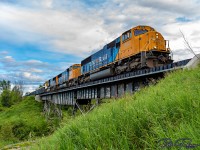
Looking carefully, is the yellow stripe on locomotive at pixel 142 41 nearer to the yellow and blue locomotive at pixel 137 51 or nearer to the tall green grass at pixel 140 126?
the yellow and blue locomotive at pixel 137 51

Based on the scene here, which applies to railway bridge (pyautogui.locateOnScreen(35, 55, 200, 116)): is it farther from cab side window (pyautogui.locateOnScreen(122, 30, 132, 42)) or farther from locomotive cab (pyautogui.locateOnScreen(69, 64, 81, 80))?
locomotive cab (pyautogui.locateOnScreen(69, 64, 81, 80))

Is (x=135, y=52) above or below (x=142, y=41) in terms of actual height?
below

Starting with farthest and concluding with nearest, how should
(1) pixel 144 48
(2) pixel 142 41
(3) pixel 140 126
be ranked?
(2) pixel 142 41, (1) pixel 144 48, (3) pixel 140 126

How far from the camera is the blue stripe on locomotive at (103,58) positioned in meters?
18.9

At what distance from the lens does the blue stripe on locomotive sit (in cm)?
1887

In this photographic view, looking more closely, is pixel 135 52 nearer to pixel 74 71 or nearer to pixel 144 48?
pixel 144 48

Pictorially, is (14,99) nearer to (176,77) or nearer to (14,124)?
(14,124)

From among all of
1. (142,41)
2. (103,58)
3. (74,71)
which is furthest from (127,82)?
(74,71)

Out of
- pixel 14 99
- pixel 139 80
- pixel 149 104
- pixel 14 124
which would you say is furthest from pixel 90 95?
pixel 14 99

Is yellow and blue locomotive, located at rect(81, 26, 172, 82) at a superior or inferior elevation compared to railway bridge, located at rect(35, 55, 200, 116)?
superior

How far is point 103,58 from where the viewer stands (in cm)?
2127

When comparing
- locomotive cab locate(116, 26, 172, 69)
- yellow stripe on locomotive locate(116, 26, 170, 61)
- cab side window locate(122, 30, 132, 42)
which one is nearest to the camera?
locomotive cab locate(116, 26, 172, 69)

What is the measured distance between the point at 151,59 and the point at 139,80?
8.92 ft

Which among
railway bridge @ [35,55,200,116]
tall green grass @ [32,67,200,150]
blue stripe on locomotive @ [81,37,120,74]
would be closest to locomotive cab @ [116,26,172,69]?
railway bridge @ [35,55,200,116]
